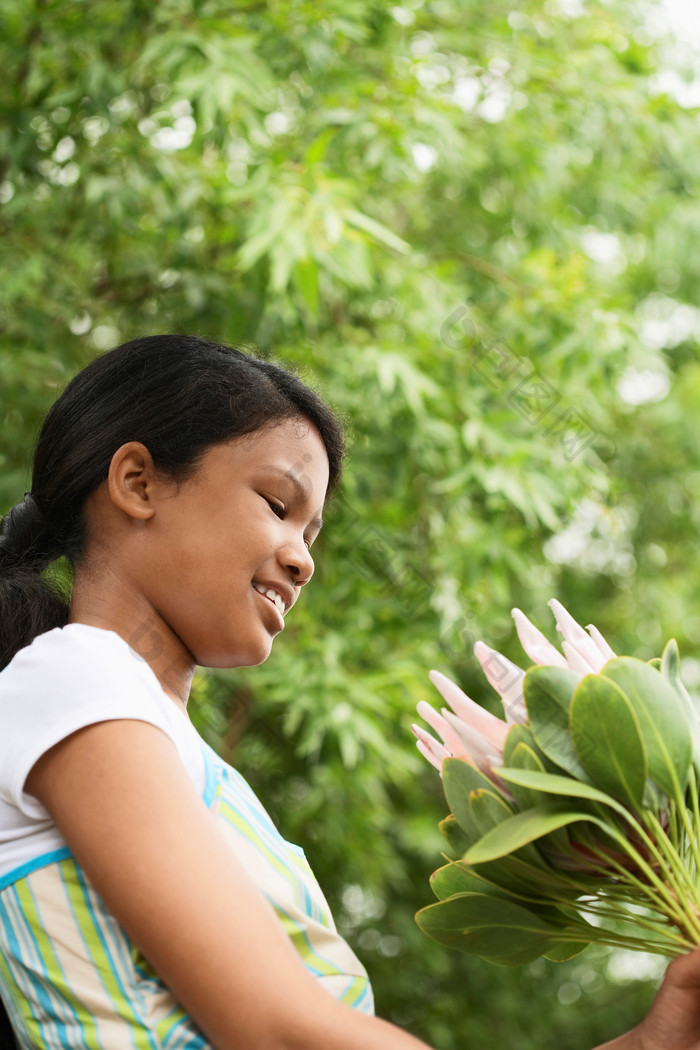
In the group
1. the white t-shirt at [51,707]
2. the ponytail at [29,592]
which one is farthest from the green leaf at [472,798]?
the ponytail at [29,592]

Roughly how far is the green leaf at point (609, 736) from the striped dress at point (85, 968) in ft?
0.88

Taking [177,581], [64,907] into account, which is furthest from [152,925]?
[177,581]

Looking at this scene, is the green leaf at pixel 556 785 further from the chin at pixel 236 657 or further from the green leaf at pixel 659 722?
the chin at pixel 236 657

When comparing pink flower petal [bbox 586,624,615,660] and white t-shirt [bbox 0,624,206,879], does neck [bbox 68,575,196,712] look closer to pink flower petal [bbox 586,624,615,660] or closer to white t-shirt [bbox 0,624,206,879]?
white t-shirt [bbox 0,624,206,879]

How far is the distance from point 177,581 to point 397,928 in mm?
3230

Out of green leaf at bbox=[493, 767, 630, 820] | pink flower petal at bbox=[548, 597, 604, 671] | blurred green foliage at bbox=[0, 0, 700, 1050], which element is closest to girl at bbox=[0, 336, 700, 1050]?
green leaf at bbox=[493, 767, 630, 820]

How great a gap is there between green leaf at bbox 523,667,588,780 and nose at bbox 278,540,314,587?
0.92 feet

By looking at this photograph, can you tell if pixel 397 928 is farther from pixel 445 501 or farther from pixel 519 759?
pixel 519 759

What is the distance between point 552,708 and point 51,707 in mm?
356

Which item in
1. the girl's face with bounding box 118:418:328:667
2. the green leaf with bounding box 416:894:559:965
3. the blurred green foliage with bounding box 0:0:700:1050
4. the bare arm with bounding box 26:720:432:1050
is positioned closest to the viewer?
the bare arm with bounding box 26:720:432:1050

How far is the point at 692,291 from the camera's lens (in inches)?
153

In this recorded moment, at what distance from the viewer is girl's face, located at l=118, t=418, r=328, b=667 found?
0.90 meters

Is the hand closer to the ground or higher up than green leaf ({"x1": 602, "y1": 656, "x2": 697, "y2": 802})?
closer to the ground

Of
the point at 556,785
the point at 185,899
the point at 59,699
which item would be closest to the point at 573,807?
the point at 556,785
